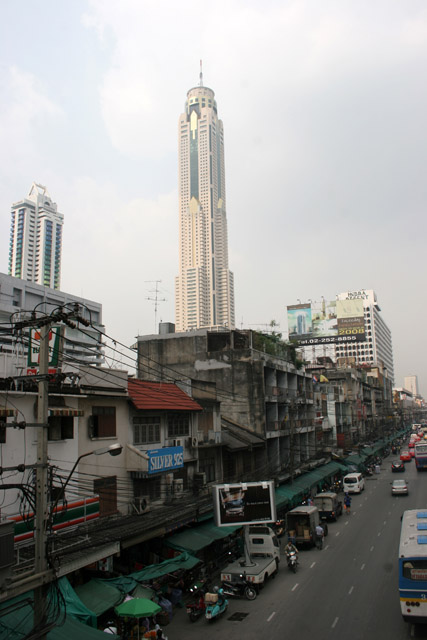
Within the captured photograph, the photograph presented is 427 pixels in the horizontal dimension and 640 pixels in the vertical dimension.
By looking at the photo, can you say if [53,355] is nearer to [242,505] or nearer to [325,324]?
[242,505]

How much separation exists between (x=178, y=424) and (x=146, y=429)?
10.1 ft

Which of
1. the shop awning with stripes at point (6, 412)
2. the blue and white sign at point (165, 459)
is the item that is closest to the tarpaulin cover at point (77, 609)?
the shop awning with stripes at point (6, 412)

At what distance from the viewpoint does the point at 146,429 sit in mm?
25688

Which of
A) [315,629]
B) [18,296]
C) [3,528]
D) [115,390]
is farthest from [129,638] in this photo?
[18,296]

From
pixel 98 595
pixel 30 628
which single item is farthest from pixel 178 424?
pixel 30 628

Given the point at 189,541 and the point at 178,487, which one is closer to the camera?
the point at 189,541

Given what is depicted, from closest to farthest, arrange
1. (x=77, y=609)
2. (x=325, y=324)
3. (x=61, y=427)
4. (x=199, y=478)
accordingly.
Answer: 1. (x=77, y=609)
2. (x=61, y=427)
3. (x=199, y=478)
4. (x=325, y=324)

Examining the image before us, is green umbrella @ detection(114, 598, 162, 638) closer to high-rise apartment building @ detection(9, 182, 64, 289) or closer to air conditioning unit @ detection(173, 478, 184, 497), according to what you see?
air conditioning unit @ detection(173, 478, 184, 497)

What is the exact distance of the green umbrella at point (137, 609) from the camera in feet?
49.7

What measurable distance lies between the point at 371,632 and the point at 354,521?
68.4 feet

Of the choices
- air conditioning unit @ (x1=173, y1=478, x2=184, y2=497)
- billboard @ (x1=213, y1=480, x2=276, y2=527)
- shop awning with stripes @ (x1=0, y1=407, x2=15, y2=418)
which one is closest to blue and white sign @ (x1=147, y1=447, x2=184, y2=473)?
air conditioning unit @ (x1=173, y1=478, x2=184, y2=497)

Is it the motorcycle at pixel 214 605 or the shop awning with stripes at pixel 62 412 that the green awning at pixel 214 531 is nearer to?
the motorcycle at pixel 214 605

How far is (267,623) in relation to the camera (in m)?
17.4

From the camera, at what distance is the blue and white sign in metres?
23.3
